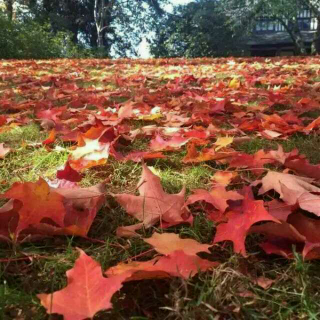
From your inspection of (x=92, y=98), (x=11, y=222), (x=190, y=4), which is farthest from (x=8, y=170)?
(x=190, y=4)

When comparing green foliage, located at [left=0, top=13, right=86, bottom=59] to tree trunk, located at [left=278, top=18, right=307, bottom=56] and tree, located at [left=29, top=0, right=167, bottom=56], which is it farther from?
tree trunk, located at [left=278, top=18, right=307, bottom=56]

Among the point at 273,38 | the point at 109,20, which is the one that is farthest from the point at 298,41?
the point at 109,20

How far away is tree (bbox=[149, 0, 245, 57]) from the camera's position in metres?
20.7

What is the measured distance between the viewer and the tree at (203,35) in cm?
2069

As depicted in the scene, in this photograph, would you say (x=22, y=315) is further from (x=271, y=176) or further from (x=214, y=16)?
(x=214, y=16)

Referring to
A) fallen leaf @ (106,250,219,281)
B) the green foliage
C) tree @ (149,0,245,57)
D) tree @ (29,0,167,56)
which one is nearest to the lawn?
fallen leaf @ (106,250,219,281)

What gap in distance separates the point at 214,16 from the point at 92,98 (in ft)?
63.3

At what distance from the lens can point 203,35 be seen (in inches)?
814

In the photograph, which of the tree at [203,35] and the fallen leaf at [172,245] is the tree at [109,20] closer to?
the tree at [203,35]

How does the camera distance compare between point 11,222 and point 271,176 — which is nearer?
point 11,222

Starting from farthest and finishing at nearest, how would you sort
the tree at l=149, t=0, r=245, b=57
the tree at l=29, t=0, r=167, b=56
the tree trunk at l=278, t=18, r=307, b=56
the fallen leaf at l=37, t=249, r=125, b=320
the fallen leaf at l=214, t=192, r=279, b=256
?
the tree at l=29, t=0, r=167, b=56 < the tree at l=149, t=0, r=245, b=57 < the tree trunk at l=278, t=18, r=307, b=56 < the fallen leaf at l=214, t=192, r=279, b=256 < the fallen leaf at l=37, t=249, r=125, b=320

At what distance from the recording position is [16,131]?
237 cm

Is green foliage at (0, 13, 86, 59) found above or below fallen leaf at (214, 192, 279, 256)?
above

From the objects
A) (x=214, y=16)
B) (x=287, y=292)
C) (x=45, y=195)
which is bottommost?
(x=287, y=292)
